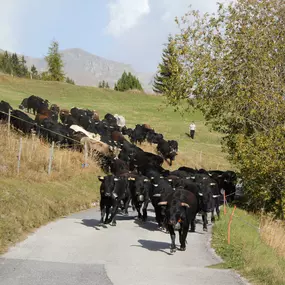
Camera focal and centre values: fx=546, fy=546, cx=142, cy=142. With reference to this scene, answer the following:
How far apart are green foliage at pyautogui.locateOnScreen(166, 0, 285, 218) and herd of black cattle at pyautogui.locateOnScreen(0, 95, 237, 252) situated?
2.40 metres

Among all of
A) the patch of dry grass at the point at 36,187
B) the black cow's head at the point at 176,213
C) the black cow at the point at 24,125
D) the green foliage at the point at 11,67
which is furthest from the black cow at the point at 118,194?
the green foliage at the point at 11,67

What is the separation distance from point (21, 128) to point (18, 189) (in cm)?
1243

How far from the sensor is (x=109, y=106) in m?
70.9

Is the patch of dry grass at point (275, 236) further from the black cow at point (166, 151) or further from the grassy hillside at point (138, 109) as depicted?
the grassy hillside at point (138, 109)

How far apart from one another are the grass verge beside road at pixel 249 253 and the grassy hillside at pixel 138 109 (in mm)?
22950

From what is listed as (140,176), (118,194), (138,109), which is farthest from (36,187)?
(138,109)

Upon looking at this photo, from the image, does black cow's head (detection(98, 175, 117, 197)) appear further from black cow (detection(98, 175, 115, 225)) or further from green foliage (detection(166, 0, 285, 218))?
green foliage (detection(166, 0, 285, 218))

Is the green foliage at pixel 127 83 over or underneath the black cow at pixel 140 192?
over

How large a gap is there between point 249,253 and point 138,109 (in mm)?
59270

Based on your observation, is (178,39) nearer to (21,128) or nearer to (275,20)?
(275,20)

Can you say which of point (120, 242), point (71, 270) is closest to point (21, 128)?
point (120, 242)

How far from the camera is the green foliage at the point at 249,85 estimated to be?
23.7 metres

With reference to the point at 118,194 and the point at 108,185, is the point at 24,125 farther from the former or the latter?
the point at 108,185

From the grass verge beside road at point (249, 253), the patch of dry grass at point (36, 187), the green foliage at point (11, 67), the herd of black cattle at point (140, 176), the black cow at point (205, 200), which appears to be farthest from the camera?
the green foliage at point (11, 67)
